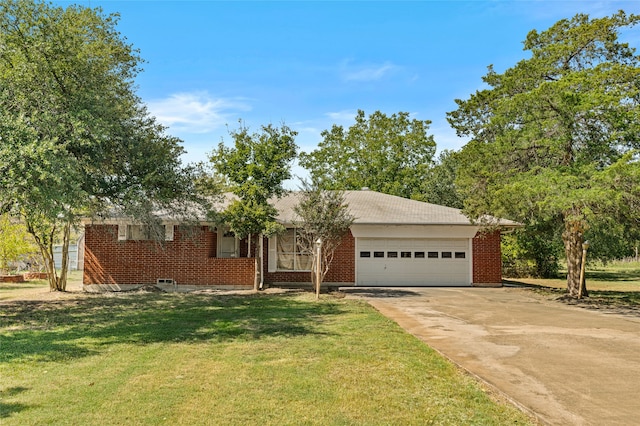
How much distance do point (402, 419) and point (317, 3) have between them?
11114 mm

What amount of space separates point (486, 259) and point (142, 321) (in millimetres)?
14894

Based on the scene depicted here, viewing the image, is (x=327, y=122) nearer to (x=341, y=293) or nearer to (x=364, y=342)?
(x=341, y=293)

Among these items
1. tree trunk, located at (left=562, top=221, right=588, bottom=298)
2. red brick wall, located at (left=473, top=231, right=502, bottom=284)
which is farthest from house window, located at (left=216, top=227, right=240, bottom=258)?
tree trunk, located at (left=562, top=221, right=588, bottom=298)

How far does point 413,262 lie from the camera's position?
1998 cm

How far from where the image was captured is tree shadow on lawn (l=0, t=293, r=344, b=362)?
8.05 meters

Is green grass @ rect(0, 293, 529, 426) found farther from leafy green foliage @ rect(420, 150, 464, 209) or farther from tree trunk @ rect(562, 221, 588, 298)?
leafy green foliage @ rect(420, 150, 464, 209)

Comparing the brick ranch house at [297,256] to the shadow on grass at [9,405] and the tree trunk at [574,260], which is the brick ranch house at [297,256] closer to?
the tree trunk at [574,260]

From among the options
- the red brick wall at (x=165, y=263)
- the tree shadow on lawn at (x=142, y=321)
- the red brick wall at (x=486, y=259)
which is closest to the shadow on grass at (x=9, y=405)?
the tree shadow on lawn at (x=142, y=321)

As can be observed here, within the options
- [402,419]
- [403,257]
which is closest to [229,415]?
[402,419]

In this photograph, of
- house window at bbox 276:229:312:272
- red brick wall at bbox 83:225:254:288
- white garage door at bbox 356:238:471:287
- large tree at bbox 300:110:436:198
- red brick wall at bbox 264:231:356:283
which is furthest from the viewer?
large tree at bbox 300:110:436:198

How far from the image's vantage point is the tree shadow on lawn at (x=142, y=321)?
26.4 feet

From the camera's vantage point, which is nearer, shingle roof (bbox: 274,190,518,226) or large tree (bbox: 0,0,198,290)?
large tree (bbox: 0,0,198,290)

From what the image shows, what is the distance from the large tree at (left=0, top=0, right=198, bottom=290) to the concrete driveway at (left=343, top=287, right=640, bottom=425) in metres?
7.41

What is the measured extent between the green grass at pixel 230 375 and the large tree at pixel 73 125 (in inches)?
118
